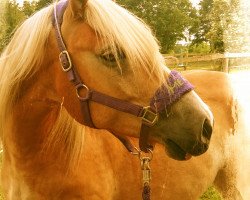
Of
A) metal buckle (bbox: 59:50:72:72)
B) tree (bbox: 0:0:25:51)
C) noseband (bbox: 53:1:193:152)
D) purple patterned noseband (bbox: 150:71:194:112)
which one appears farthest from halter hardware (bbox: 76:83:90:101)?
tree (bbox: 0:0:25:51)

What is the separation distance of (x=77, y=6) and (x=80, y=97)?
0.48 m

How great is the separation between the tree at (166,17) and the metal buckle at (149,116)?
32447mm

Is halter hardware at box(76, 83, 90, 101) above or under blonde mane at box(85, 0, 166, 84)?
under

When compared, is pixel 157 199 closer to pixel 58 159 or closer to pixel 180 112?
pixel 58 159

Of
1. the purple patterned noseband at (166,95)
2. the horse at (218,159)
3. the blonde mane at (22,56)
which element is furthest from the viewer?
the horse at (218,159)

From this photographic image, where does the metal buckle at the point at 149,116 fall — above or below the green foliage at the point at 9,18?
below

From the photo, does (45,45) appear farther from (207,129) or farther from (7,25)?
Answer: (7,25)

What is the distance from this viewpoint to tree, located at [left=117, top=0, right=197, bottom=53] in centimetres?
3534

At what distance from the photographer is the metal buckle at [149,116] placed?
1.86 meters

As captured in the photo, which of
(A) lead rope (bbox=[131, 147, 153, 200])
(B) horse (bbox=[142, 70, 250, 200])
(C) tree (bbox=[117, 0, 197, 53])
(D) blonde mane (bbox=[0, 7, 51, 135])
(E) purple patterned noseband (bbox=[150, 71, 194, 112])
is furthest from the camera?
(C) tree (bbox=[117, 0, 197, 53])

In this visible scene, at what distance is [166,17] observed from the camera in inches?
1550

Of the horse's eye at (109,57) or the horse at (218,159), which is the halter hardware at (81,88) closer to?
the horse's eye at (109,57)

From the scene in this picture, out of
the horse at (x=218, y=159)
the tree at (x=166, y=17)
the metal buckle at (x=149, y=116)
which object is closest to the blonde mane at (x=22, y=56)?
the metal buckle at (x=149, y=116)

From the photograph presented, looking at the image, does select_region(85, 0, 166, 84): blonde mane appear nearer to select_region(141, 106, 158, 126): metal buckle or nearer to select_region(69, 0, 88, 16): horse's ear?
select_region(69, 0, 88, 16): horse's ear
